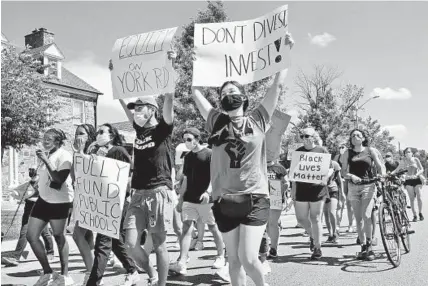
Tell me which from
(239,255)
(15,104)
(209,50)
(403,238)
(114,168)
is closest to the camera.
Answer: (239,255)

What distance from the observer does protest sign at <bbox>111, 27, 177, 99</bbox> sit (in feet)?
15.7

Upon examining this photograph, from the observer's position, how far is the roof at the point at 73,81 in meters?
33.7

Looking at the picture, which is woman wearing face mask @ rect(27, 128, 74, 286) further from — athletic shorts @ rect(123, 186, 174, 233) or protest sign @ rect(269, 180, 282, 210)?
protest sign @ rect(269, 180, 282, 210)

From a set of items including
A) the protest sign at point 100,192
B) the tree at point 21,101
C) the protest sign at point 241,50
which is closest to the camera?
the protest sign at point 241,50

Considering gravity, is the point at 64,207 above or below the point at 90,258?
above

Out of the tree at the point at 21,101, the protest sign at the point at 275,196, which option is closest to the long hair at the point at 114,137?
the protest sign at the point at 275,196

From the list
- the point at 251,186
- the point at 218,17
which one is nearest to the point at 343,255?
the point at 251,186

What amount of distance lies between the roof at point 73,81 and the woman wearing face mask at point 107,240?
29.0 m

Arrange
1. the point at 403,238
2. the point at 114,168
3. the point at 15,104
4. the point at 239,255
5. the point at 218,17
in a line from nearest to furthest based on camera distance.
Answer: the point at 239,255
the point at 114,168
the point at 403,238
the point at 15,104
the point at 218,17

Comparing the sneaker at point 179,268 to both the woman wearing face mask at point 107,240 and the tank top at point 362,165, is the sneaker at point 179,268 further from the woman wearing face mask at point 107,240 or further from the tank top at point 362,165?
the tank top at point 362,165

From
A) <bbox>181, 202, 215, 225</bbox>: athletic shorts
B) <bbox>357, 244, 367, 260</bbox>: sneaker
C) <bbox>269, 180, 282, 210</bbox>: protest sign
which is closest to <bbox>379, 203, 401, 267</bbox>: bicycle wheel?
<bbox>357, 244, 367, 260</bbox>: sneaker

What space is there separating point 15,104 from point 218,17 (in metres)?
13.8

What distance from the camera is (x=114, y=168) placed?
15.8 feet

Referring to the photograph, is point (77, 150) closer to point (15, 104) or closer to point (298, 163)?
point (298, 163)
